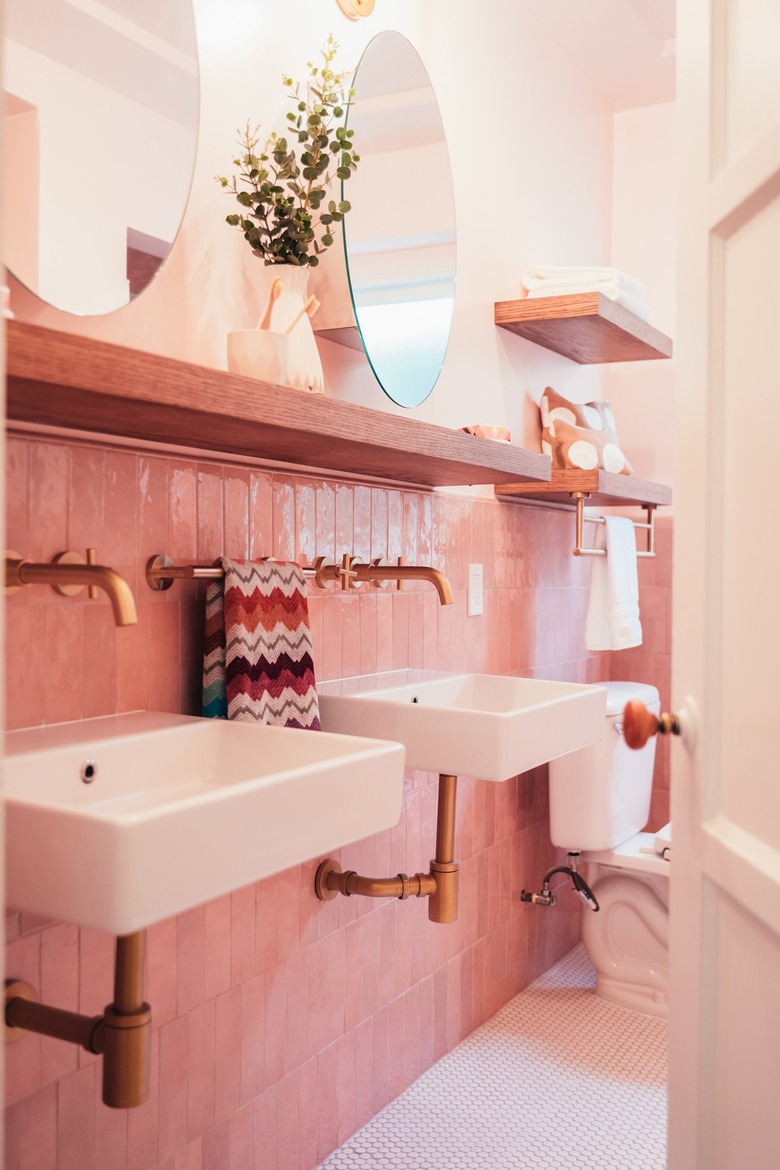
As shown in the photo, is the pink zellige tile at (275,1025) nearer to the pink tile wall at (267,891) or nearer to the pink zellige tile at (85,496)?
the pink tile wall at (267,891)

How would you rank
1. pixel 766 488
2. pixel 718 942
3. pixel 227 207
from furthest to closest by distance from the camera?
1. pixel 227 207
2. pixel 718 942
3. pixel 766 488

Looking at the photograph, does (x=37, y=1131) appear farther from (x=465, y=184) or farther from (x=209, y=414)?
(x=465, y=184)

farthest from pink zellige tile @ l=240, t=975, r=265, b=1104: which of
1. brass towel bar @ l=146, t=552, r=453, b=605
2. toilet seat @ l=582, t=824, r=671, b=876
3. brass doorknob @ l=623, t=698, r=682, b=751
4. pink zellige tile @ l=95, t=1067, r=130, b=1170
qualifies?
toilet seat @ l=582, t=824, r=671, b=876

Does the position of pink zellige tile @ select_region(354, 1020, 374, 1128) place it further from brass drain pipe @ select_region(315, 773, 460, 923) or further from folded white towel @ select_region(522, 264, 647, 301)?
folded white towel @ select_region(522, 264, 647, 301)

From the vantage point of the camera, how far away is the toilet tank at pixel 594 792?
2510 mm

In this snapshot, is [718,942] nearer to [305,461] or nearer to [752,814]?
[752,814]

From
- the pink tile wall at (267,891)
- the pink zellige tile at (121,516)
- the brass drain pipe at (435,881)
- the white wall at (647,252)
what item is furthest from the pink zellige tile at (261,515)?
the white wall at (647,252)

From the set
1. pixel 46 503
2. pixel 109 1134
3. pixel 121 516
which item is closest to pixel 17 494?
pixel 46 503

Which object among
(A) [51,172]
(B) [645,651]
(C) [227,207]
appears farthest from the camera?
(B) [645,651]

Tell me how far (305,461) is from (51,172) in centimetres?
59

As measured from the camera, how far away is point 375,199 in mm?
1860

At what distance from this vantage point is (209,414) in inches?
46.0

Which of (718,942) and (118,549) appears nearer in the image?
(718,942)

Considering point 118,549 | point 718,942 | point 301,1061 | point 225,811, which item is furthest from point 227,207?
point 301,1061
